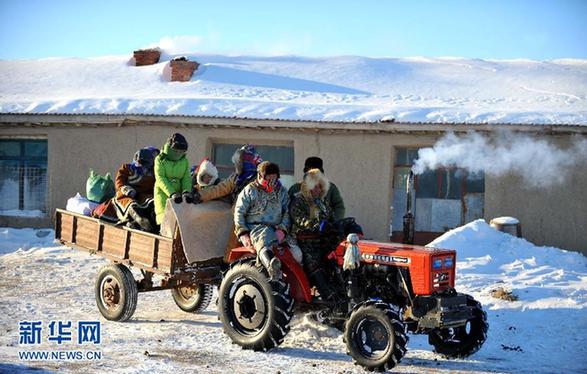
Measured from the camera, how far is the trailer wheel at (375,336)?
7.31m

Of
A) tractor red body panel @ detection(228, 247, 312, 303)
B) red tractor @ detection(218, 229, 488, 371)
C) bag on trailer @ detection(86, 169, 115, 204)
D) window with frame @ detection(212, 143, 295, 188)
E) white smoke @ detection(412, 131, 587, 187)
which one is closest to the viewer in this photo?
red tractor @ detection(218, 229, 488, 371)

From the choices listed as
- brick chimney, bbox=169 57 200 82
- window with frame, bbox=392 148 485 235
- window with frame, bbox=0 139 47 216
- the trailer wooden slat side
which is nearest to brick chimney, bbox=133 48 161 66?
brick chimney, bbox=169 57 200 82

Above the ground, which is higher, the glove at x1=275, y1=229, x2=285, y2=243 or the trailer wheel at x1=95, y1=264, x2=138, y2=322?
the glove at x1=275, y1=229, x2=285, y2=243

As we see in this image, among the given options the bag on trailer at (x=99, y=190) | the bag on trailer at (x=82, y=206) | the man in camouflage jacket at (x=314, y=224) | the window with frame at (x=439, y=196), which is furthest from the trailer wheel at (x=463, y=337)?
the window with frame at (x=439, y=196)

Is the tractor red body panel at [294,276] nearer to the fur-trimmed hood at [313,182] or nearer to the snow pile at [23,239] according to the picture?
the fur-trimmed hood at [313,182]

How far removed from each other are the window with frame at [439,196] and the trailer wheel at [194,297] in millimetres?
7322

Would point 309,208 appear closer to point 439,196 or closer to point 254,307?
point 254,307

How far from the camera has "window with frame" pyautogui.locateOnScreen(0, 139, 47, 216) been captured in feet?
61.4

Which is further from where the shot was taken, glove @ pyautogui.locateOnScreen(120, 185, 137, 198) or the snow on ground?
glove @ pyautogui.locateOnScreen(120, 185, 137, 198)

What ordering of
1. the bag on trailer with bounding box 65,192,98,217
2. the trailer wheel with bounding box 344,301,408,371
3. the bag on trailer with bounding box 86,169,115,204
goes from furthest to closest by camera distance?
the bag on trailer with bounding box 86,169,115,204
the bag on trailer with bounding box 65,192,98,217
the trailer wheel with bounding box 344,301,408,371

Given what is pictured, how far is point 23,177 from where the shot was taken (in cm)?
1892

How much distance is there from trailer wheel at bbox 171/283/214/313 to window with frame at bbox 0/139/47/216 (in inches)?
349

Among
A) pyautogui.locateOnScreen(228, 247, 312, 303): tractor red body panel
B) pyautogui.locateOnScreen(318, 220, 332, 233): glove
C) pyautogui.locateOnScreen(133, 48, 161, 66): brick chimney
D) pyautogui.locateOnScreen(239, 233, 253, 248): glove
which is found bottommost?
pyautogui.locateOnScreen(228, 247, 312, 303): tractor red body panel

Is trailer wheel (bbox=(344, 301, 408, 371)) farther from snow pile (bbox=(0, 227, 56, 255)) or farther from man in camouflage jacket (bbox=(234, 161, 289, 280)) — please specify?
snow pile (bbox=(0, 227, 56, 255))
